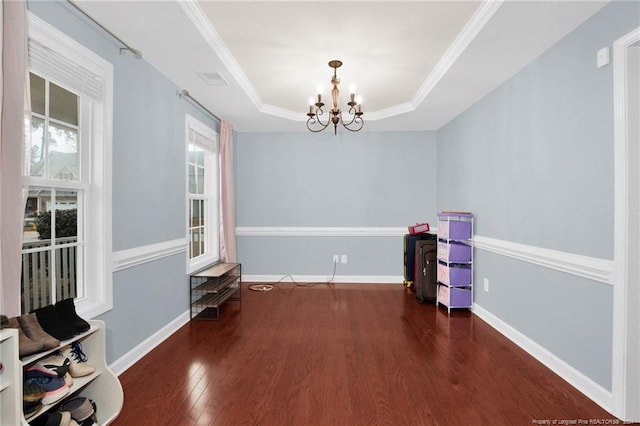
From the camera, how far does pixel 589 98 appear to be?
86.5 inches

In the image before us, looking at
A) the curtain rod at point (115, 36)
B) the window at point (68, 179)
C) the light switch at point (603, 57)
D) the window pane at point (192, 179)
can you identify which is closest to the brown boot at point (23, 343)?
the window at point (68, 179)

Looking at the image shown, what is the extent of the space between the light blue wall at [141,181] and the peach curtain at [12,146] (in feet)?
1.29

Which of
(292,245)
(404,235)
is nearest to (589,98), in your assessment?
(404,235)

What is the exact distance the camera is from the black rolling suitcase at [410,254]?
4.87m

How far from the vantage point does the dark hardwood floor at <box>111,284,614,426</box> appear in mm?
1981

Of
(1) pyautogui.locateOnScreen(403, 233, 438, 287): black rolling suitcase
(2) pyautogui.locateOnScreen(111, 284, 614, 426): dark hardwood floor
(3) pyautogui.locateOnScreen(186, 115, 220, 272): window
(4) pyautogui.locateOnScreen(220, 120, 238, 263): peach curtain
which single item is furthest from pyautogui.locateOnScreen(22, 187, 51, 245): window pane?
(1) pyautogui.locateOnScreen(403, 233, 438, 287): black rolling suitcase

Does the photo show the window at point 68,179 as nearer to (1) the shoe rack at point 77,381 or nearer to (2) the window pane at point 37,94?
(2) the window pane at point 37,94

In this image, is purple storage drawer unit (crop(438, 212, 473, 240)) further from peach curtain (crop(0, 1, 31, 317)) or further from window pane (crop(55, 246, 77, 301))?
peach curtain (crop(0, 1, 31, 317))

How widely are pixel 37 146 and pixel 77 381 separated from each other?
1348 millimetres

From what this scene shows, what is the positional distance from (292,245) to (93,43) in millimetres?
3726

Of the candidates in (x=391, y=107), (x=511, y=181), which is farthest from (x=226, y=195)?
(x=511, y=181)

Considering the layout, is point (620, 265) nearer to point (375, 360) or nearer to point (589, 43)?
point (589, 43)

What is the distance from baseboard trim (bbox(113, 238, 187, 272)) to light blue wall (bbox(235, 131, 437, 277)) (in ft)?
6.51

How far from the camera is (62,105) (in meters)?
2.16
